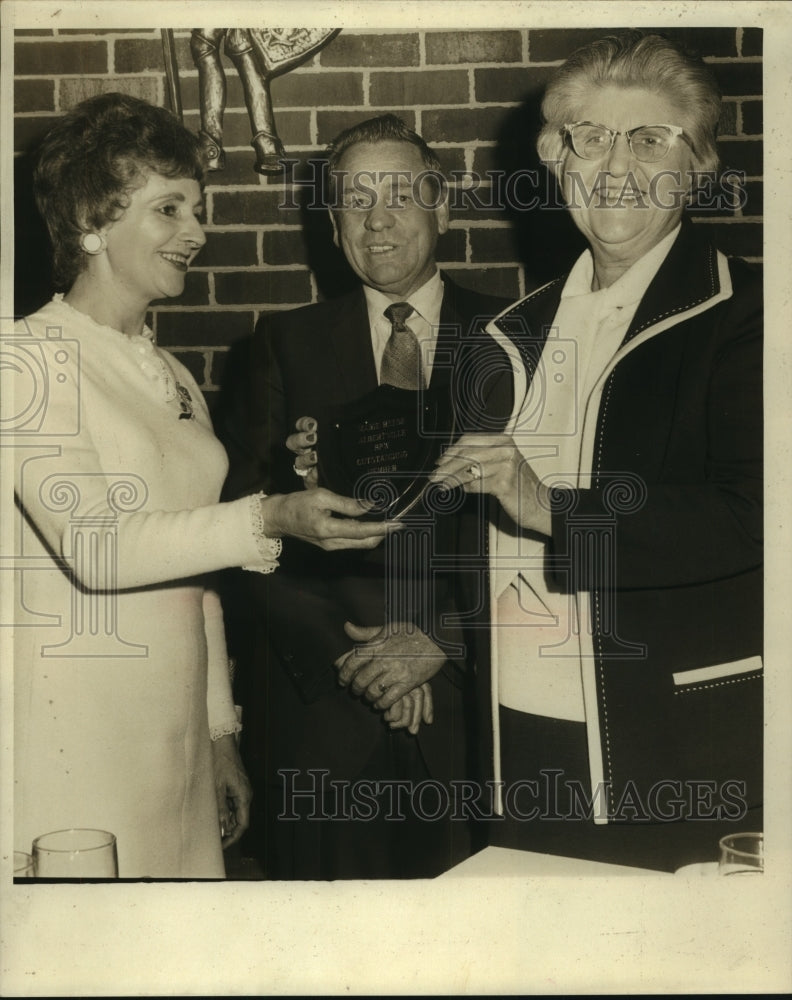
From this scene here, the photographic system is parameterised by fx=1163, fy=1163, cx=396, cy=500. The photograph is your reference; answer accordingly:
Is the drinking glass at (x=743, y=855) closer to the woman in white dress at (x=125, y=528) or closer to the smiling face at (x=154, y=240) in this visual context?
the woman in white dress at (x=125, y=528)

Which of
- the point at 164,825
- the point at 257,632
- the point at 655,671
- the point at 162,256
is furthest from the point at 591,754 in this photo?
the point at 162,256

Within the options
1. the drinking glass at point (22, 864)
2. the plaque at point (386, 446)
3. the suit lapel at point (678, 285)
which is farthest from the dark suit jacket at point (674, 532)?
the drinking glass at point (22, 864)

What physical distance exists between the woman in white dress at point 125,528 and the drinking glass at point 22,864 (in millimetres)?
20

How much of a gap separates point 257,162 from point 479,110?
47 cm

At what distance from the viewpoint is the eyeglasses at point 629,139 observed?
7.56 feet

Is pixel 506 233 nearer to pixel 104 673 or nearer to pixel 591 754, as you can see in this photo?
pixel 591 754

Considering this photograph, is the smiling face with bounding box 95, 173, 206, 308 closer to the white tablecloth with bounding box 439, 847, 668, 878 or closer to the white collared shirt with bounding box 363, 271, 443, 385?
the white collared shirt with bounding box 363, 271, 443, 385

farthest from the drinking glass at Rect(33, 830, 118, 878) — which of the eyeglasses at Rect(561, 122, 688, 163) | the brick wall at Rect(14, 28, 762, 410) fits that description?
the eyeglasses at Rect(561, 122, 688, 163)

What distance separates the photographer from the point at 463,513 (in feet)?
7.70

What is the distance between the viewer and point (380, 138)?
2.38 meters

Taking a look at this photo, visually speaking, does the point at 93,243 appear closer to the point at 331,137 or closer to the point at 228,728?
the point at 331,137

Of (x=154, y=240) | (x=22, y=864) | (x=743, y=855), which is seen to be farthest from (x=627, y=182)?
(x=22, y=864)

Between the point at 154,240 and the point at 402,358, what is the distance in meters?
0.55

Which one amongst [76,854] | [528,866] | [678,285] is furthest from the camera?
[528,866]
